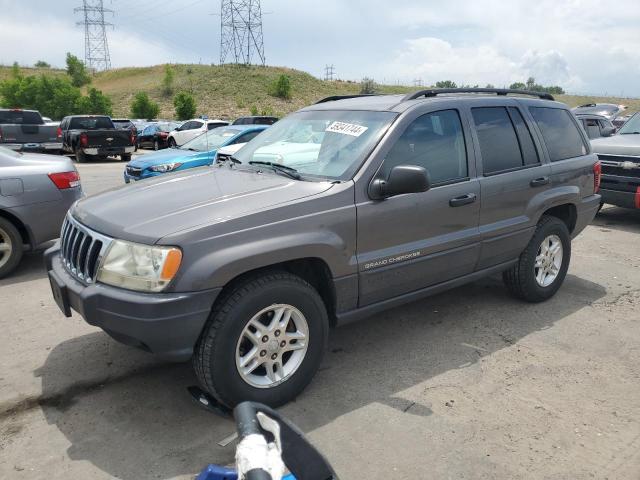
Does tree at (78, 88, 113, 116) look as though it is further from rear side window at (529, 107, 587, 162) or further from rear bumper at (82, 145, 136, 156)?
rear side window at (529, 107, 587, 162)

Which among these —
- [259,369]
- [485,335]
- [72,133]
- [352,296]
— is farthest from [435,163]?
[72,133]

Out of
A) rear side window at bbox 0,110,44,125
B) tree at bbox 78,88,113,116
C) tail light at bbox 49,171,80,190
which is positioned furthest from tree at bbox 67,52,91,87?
tail light at bbox 49,171,80,190

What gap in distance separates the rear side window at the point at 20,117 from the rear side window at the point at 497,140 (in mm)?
17919

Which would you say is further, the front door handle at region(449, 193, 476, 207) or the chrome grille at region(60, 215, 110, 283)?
the front door handle at region(449, 193, 476, 207)

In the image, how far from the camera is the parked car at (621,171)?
7715 mm

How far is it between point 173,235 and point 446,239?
2.00m

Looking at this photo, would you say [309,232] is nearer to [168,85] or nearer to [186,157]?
[186,157]

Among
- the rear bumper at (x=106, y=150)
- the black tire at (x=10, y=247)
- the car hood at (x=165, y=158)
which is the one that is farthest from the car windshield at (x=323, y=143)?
the rear bumper at (x=106, y=150)

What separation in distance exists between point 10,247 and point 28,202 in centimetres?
52

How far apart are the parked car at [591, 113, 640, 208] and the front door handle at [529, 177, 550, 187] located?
409 cm

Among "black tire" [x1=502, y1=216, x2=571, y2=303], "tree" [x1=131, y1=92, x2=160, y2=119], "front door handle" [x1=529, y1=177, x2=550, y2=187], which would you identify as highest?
"tree" [x1=131, y1=92, x2=160, y2=119]

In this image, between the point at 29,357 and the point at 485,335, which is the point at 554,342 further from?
the point at 29,357

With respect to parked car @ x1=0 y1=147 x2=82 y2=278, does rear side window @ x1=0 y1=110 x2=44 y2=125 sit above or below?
above

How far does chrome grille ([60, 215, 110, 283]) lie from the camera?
2.94m
